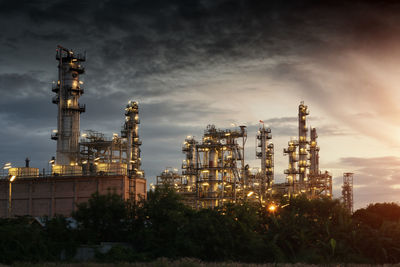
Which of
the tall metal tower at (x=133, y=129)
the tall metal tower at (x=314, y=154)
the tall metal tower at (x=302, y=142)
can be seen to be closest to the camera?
the tall metal tower at (x=133, y=129)

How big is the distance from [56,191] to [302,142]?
2352 inches

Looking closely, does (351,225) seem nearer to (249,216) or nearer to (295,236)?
(295,236)

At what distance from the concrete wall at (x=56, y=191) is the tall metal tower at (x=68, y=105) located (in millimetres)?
8296

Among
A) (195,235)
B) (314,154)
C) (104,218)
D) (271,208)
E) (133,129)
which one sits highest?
(133,129)

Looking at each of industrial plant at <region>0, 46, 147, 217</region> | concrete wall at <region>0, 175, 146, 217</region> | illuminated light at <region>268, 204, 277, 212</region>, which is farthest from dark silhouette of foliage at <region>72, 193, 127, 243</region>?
concrete wall at <region>0, 175, 146, 217</region>

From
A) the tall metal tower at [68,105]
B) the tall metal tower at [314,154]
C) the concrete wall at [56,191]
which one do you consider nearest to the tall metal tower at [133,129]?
the tall metal tower at [68,105]

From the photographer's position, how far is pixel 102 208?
4350 centimetres

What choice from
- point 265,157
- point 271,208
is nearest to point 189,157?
point 265,157

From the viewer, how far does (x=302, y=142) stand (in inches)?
4254

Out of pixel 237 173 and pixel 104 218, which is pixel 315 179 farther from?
pixel 104 218

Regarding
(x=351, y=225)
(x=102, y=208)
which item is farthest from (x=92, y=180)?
(x=351, y=225)

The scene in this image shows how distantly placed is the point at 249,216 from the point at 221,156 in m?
37.9

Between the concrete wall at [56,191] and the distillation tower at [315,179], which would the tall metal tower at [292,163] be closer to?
the distillation tower at [315,179]

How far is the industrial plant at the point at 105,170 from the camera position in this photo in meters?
61.2
